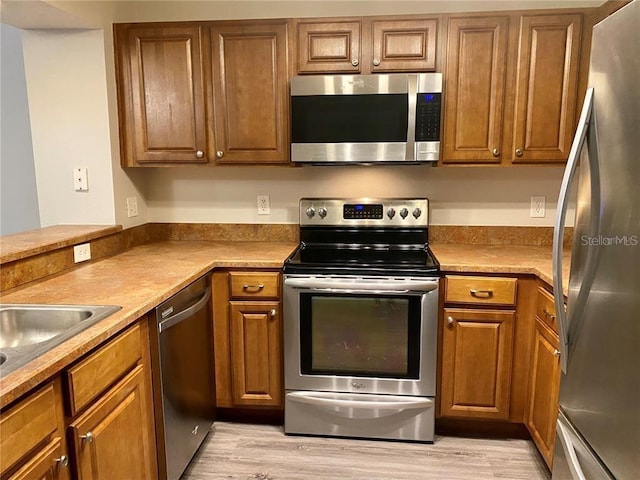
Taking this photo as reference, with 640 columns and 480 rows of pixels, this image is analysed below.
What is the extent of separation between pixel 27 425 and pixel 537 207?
2575 mm

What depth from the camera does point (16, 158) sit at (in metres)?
3.29

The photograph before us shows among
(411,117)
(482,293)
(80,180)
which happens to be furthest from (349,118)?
(80,180)

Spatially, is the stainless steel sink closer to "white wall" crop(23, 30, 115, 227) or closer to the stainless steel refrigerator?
"white wall" crop(23, 30, 115, 227)

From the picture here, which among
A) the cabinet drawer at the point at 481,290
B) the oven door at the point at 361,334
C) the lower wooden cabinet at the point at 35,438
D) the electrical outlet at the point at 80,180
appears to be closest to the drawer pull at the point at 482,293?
the cabinet drawer at the point at 481,290

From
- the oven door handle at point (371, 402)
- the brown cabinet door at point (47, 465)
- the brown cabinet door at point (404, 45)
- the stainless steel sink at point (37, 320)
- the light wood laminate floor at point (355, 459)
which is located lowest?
the light wood laminate floor at point (355, 459)

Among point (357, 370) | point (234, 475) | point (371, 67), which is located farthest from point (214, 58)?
point (234, 475)

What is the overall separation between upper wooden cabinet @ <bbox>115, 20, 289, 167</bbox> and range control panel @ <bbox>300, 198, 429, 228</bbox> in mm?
362

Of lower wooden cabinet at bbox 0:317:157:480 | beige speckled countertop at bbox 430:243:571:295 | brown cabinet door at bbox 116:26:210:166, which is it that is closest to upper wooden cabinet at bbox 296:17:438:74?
brown cabinet door at bbox 116:26:210:166

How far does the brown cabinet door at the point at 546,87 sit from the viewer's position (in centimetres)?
221

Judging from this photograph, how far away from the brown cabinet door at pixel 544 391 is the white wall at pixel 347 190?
0.84 m

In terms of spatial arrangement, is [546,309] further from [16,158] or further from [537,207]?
[16,158]

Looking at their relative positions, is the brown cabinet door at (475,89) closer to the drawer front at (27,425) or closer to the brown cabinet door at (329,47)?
the brown cabinet door at (329,47)

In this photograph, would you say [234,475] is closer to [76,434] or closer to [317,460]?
Answer: [317,460]

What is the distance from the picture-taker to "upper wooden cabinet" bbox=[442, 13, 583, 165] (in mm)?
2227
